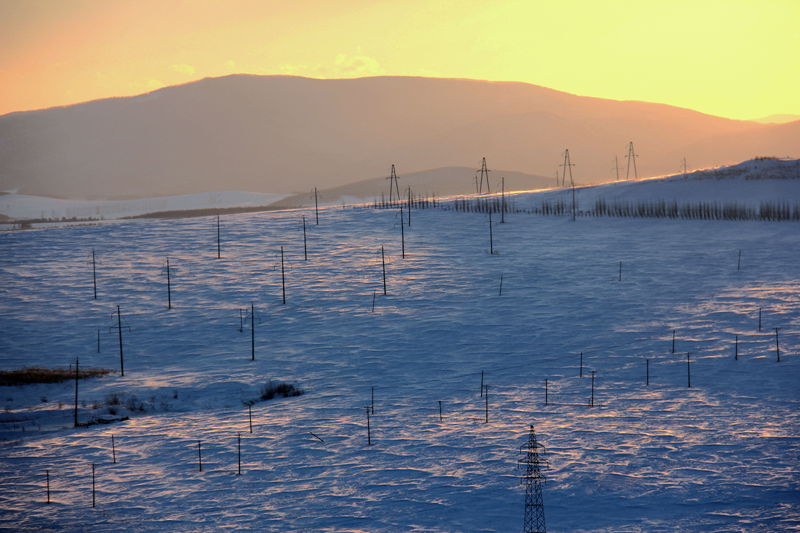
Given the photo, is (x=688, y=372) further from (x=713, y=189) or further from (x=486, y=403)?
(x=713, y=189)

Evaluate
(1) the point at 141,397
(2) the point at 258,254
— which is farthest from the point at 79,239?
(1) the point at 141,397

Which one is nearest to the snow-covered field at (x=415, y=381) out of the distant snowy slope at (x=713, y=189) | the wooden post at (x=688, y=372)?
the wooden post at (x=688, y=372)

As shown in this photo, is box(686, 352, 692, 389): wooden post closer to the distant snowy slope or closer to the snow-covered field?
the snow-covered field

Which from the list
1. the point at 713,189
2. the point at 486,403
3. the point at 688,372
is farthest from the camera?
the point at 713,189

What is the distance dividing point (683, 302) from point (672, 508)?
29.9 m

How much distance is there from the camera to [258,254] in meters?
70.5

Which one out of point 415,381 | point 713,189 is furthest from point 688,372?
point 713,189

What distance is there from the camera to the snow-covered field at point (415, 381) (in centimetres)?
2567

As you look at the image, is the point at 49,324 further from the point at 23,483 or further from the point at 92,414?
the point at 23,483

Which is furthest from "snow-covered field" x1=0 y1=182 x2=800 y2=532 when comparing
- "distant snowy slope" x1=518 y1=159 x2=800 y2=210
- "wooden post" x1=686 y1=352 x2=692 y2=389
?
"distant snowy slope" x1=518 y1=159 x2=800 y2=210

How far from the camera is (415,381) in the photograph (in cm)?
3997

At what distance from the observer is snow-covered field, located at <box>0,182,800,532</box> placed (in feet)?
84.2

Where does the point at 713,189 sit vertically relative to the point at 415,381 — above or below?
above

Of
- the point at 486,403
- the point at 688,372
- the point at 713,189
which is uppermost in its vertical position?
the point at 713,189
